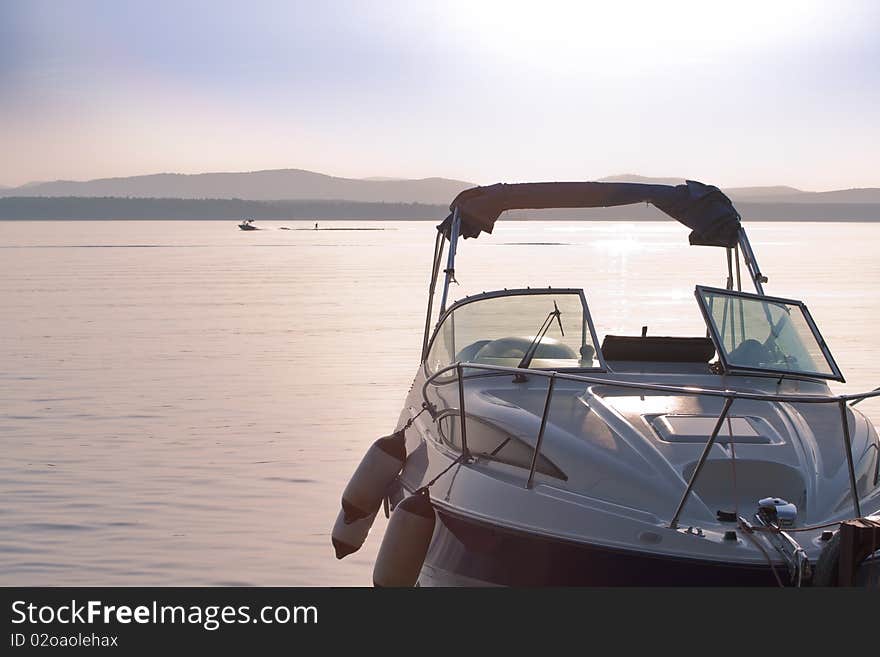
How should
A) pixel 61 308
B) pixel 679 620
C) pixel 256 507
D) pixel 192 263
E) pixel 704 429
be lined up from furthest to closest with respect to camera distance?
pixel 192 263
pixel 61 308
pixel 256 507
pixel 704 429
pixel 679 620

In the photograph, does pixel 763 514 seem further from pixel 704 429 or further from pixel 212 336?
pixel 212 336

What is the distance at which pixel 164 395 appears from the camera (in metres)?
15.8

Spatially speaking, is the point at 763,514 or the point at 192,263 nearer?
the point at 763,514

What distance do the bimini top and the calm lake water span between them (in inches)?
112

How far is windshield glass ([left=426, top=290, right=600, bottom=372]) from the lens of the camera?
29.4 feet

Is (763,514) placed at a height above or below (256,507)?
above

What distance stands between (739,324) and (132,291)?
93.1ft

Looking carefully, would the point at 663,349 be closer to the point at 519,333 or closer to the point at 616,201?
the point at 519,333

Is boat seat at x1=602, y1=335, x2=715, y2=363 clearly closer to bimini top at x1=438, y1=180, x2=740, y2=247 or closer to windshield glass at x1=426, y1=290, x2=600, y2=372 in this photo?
windshield glass at x1=426, y1=290, x2=600, y2=372

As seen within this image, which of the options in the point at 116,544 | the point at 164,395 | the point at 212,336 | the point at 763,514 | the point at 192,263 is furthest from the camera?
the point at 192,263

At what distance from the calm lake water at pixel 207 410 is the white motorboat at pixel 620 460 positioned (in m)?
1.38

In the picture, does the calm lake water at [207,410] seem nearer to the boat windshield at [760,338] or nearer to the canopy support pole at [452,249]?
the canopy support pole at [452,249]

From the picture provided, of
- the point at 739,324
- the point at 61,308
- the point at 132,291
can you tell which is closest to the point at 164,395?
the point at 739,324

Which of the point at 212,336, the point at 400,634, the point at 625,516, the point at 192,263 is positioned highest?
the point at 625,516
